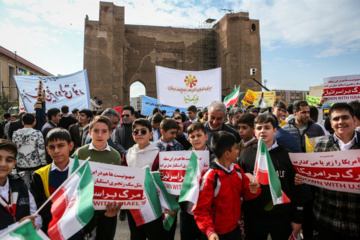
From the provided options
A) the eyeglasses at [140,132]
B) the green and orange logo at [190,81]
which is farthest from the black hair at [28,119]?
the green and orange logo at [190,81]

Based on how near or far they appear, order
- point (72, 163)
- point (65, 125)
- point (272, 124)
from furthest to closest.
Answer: point (65, 125) < point (272, 124) < point (72, 163)

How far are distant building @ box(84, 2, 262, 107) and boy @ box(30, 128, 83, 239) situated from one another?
1915 cm

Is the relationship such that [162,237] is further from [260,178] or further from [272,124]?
[272,124]

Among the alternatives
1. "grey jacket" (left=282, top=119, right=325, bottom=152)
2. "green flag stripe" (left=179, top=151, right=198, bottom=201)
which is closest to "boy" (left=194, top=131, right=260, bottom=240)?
"green flag stripe" (left=179, top=151, right=198, bottom=201)

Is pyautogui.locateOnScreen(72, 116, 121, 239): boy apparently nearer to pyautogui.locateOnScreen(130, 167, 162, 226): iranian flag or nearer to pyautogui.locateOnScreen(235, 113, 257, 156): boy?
pyautogui.locateOnScreen(130, 167, 162, 226): iranian flag

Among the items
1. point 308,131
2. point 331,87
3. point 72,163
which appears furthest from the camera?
point 331,87

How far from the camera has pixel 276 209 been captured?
2264 millimetres

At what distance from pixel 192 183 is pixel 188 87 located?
15.9 ft

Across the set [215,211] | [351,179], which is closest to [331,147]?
[351,179]

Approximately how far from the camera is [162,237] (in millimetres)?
2537

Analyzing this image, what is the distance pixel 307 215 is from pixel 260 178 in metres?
1.70

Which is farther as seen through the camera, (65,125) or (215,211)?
(65,125)

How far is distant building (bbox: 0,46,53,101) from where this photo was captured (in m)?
27.0

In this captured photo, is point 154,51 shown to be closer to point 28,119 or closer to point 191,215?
point 28,119
